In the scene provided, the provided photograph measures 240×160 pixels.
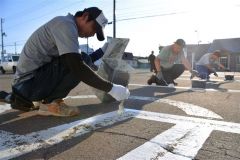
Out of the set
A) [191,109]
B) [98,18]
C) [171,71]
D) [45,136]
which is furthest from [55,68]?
[171,71]

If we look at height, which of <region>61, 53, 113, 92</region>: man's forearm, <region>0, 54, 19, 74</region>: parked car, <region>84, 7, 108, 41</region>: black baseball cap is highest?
<region>84, 7, 108, 41</region>: black baseball cap

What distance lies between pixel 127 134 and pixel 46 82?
43.7 inches

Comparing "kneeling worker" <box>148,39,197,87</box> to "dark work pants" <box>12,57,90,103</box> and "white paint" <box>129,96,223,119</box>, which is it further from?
"dark work pants" <box>12,57,90,103</box>

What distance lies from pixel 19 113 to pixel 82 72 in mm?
1348

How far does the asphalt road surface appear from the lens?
2266 mm

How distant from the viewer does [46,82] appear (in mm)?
3301

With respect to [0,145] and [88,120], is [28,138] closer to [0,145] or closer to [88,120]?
[0,145]

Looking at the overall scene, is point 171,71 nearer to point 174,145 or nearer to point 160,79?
point 160,79

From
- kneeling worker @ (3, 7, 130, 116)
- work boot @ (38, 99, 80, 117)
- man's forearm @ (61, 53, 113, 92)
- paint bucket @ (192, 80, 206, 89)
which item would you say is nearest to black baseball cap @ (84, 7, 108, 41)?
kneeling worker @ (3, 7, 130, 116)

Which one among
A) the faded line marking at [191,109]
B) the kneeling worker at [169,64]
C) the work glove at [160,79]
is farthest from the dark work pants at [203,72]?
the faded line marking at [191,109]

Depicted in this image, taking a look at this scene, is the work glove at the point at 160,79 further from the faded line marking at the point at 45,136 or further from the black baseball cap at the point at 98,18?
the black baseball cap at the point at 98,18

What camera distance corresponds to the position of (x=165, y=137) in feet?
8.81

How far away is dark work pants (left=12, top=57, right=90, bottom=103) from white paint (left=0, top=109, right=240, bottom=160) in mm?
478

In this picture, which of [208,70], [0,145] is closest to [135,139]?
[0,145]
